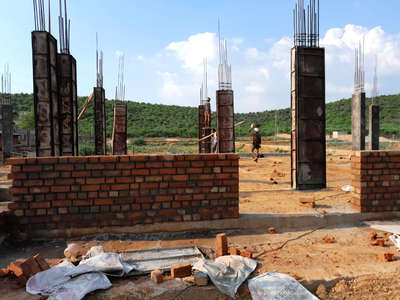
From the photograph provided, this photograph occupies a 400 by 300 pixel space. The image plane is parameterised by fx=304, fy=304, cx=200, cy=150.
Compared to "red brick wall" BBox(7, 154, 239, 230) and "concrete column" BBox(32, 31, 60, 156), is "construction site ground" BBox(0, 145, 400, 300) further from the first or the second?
"concrete column" BBox(32, 31, 60, 156)

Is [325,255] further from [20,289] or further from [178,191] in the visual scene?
[20,289]

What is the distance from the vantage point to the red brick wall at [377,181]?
4.24 metres

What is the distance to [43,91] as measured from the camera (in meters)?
5.86

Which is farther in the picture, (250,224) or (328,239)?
(250,224)

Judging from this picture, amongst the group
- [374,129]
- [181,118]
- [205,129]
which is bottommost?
[374,129]

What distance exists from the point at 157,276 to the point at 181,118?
5406 cm

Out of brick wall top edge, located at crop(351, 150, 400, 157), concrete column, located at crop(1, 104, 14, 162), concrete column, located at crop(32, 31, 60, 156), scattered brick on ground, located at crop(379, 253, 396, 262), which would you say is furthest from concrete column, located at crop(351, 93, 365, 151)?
concrete column, located at crop(1, 104, 14, 162)

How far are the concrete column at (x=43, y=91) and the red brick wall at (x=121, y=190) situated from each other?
2.64 metres

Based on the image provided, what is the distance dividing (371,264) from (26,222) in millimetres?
3719

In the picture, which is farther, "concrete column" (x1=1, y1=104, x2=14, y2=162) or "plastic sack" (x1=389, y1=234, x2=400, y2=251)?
"concrete column" (x1=1, y1=104, x2=14, y2=162)

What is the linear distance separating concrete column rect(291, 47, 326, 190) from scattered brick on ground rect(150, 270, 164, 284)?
473cm

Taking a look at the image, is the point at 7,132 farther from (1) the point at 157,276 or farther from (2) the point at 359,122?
(2) the point at 359,122

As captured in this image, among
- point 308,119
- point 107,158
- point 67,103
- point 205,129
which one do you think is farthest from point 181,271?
point 205,129

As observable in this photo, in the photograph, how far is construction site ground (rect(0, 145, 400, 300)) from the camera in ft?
7.93
